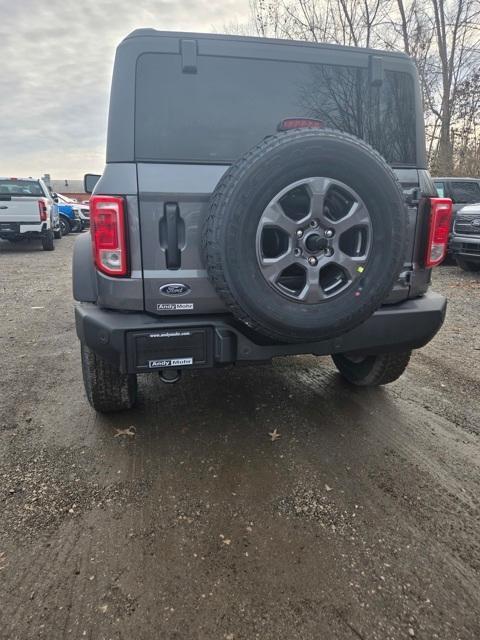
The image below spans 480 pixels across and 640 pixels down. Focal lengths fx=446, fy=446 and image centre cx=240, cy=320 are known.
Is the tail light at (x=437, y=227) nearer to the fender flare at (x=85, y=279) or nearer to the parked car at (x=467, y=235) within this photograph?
the fender flare at (x=85, y=279)

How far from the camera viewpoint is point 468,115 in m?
18.2

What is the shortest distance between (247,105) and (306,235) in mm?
859

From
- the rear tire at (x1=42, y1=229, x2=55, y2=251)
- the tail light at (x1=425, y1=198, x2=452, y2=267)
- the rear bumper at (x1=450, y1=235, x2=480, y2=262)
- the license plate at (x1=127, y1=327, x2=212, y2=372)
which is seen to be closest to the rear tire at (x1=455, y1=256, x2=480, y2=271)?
the rear bumper at (x1=450, y1=235, x2=480, y2=262)

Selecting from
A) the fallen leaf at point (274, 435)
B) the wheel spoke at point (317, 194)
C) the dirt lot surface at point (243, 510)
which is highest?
the wheel spoke at point (317, 194)

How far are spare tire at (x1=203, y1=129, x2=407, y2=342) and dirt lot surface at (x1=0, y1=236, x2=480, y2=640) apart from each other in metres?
0.90

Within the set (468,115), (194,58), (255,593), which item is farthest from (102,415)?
(468,115)

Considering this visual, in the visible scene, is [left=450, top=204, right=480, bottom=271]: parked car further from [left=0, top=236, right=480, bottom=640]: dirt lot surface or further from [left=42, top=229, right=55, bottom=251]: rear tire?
[left=42, top=229, right=55, bottom=251]: rear tire

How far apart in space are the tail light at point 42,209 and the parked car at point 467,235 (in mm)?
10331

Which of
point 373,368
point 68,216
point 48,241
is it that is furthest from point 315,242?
point 68,216

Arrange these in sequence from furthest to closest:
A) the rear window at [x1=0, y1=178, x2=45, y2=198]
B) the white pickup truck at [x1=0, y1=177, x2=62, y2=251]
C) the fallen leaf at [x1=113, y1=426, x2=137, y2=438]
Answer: the rear window at [x1=0, y1=178, x2=45, y2=198]
the white pickup truck at [x1=0, y1=177, x2=62, y2=251]
the fallen leaf at [x1=113, y1=426, x2=137, y2=438]

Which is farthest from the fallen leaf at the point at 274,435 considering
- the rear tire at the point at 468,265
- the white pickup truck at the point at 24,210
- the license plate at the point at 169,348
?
the white pickup truck at the point at 24,210

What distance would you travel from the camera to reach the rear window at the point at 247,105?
2.30 meters

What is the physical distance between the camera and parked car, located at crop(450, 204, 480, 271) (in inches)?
321

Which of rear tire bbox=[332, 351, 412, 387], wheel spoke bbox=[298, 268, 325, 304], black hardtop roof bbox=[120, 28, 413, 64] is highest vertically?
black hardtop roof bbox=[120, 28, 413, 64]
